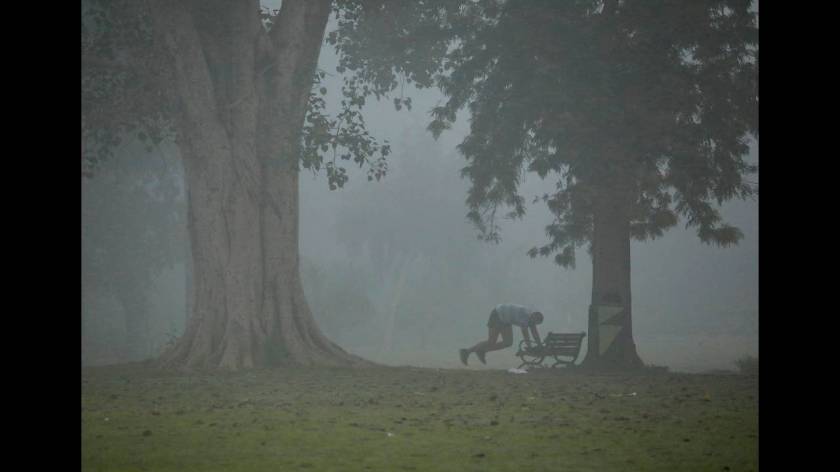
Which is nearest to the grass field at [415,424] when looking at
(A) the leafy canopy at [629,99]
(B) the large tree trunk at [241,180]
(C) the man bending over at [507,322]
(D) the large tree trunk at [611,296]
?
(B) the large tree trunk at [241,180]

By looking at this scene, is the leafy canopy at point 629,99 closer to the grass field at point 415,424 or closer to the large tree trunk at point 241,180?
the large tree trunk at point 241,180

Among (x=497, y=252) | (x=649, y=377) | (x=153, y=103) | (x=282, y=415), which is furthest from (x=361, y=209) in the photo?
(x=282, y=415)

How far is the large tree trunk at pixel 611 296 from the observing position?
64.7ft

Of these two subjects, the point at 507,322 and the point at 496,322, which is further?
the point at 496,322

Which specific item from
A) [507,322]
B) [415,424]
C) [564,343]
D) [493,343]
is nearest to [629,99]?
[564,343]

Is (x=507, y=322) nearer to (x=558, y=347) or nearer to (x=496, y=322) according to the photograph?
(x=496, y=322)

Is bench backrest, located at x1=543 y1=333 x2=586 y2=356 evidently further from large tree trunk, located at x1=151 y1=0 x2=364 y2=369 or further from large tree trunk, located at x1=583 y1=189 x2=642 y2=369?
large tree trunk, located at x1=151 y1=0 x2=364 y2=369

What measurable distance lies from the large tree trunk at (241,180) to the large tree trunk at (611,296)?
5569 mm

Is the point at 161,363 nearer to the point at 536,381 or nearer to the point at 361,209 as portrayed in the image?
the point at 536,381

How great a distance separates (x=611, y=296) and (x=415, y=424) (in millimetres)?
11598

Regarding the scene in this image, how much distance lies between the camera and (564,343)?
19828 millimetres

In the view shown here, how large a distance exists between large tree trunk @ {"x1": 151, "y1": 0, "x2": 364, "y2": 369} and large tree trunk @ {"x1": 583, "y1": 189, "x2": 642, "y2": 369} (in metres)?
5.57

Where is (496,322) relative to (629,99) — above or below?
below

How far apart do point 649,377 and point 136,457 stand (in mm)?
11783
